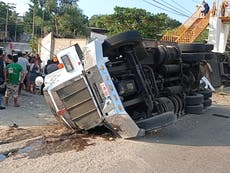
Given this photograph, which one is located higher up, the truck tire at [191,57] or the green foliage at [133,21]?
the green foliage at [133,21]

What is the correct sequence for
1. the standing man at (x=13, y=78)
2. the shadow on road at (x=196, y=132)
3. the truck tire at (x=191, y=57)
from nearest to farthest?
the shadow on road at (x=196, y=132) < the truck tire at (x=191, y=57) < the standing man at (x=13, y=78)

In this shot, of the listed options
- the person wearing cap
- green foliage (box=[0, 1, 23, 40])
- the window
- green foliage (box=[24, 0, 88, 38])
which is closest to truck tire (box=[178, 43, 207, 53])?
the window

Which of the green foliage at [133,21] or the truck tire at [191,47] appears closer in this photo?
the truck tire at [191,47]

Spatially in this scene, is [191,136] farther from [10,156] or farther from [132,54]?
[10,156]

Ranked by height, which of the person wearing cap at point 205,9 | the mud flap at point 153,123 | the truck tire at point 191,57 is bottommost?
the mud flap at point 153,123

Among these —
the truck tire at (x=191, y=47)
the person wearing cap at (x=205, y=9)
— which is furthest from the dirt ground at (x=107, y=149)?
the person wearing cap at (x=205, y=9)

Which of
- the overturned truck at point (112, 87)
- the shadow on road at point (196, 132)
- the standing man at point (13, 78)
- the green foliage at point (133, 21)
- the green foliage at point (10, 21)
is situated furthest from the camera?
the green foliage at point (10, 21)

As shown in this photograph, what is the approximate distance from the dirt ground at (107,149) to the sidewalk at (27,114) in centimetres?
2

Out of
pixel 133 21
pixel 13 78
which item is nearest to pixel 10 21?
pixel 133 21

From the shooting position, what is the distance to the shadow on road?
658 cm

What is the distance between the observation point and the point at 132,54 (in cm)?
688

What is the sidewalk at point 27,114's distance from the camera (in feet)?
26.2

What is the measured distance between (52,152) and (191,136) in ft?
9.19

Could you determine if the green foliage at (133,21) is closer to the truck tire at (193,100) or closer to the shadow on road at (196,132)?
the truck tire at (193,100)
